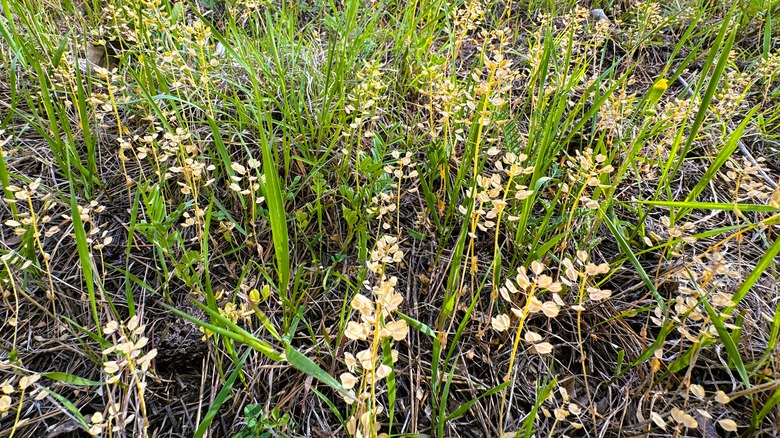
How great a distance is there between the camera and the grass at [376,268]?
111 cm

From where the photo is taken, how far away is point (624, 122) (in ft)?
6.96

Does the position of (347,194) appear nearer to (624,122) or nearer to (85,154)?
(85,154)

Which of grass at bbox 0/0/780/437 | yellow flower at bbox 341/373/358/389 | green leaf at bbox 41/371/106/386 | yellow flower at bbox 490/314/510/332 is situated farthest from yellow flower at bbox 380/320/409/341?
green leaf at bbox 41/371/106/386

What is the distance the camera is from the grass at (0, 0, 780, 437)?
1114 mm

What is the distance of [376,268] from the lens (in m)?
1.12

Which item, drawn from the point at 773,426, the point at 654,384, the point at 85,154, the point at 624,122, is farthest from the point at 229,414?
the point at 624,122

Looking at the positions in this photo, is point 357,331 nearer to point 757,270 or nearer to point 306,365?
point 306,365

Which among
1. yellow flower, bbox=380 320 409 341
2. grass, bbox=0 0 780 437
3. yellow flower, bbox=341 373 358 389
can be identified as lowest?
grass, bbox=0 0 780 437

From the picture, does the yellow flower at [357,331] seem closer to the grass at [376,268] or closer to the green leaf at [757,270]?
the grass at [376,268]

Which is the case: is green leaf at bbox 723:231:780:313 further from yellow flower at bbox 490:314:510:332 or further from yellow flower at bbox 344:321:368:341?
yellow flower at bbox 344:321:368:341

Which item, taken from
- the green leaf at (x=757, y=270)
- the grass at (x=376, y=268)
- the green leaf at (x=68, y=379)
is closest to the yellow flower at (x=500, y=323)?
the grass at (x=376, y=268)

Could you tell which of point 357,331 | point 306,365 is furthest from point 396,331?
point 306,365

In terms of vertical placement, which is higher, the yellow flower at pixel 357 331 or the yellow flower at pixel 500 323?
the yellow flower at pixel 357 331

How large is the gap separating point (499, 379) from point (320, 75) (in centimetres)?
160
